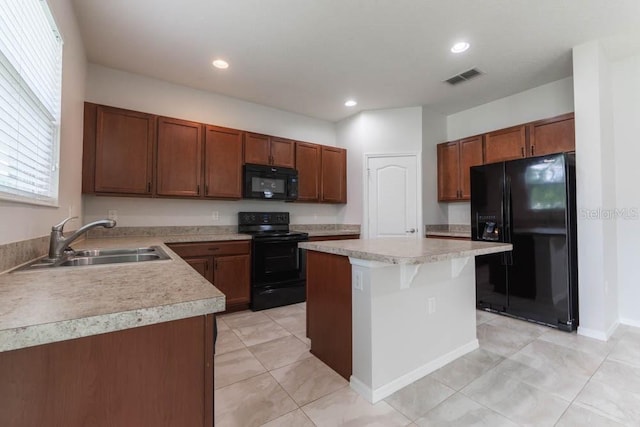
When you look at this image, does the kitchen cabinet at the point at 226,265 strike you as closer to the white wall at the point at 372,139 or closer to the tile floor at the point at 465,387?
the tile floor at the point at 465,387

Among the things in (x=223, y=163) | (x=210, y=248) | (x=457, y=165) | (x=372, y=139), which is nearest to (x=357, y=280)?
(x=210, y=248)

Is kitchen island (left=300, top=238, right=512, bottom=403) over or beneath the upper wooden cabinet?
beneath

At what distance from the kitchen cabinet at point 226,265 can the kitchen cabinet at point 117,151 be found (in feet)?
2.70

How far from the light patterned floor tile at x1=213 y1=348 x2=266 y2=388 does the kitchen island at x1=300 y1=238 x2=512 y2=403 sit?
1.61 ft

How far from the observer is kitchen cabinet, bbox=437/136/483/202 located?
13.0 ft

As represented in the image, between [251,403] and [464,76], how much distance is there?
382 centimetres

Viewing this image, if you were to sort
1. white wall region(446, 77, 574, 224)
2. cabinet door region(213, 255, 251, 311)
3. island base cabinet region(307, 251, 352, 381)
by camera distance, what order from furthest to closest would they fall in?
white wall region(446, 77, 574, 224) → cabinet door region(213, 255, 251, 311) → island base cabinet region(307, 251, 352, 381)

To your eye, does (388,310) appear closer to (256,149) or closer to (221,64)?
(256,149)

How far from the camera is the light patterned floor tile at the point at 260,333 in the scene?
8.52 ft

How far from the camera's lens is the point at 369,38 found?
2.60m

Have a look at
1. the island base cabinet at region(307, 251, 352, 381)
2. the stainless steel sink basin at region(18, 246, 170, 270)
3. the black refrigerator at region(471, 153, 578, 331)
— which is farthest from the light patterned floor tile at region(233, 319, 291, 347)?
the black refrigerator at region(471, 153, 578, 331)

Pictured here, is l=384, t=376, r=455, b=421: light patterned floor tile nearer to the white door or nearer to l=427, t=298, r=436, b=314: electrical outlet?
l=427, t=298, r=436, b=314: electrical outlet

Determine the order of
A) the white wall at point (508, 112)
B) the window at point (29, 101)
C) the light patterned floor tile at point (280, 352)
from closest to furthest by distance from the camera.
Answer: the window at point (29, 101) → the light patterned floor tile at point (280, 352) → the white wall at point (508, 112)

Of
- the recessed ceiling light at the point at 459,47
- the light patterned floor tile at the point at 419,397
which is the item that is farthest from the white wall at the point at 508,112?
the light patterned floor tile at the point at 419,397
